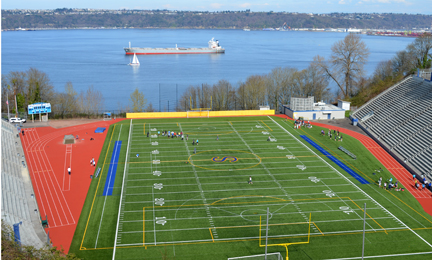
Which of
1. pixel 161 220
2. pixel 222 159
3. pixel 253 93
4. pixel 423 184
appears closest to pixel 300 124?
pixel 253 93

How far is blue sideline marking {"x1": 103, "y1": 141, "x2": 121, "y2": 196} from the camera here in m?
42.3

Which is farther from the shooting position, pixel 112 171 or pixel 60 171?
pixel 112 171

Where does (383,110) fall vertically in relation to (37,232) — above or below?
above

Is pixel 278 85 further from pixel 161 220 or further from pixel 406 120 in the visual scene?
pixel 161 220

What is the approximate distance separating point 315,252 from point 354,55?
69.1 metres

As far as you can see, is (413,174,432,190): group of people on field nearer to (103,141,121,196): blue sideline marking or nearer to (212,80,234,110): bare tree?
(103,141,121,196): blue sideline marking

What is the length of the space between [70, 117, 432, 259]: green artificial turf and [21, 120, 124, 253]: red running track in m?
1.23

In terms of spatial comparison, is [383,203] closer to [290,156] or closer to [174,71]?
[290,156]

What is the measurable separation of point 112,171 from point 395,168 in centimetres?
3536

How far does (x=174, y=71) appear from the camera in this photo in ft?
520

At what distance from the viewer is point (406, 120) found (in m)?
62.1

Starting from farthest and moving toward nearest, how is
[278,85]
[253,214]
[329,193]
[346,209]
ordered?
[278,85] < [329,193] < [346,209] < [253,214]

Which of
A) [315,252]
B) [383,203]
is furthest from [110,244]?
[383,203]

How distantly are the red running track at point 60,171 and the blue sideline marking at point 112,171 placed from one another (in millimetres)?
2055
